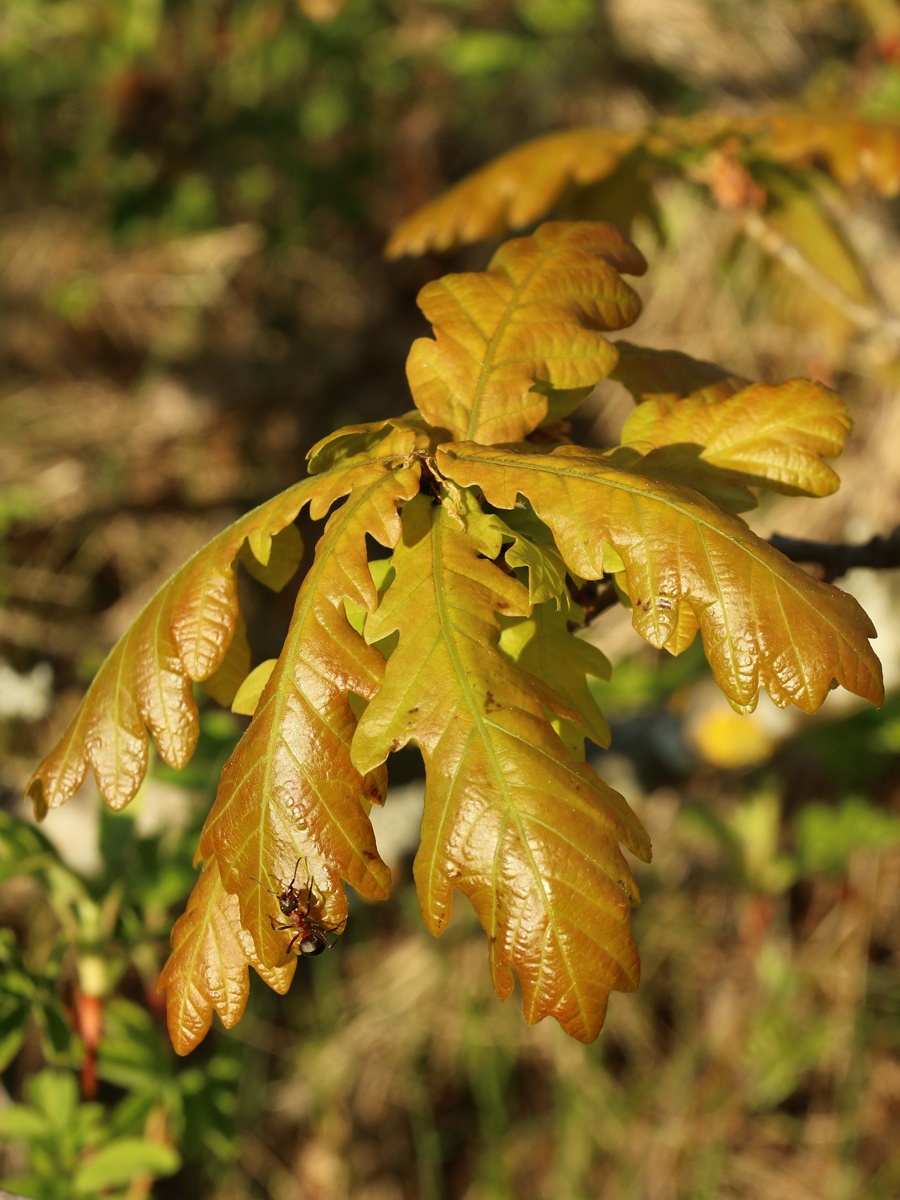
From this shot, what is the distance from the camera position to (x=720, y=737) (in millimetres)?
2209

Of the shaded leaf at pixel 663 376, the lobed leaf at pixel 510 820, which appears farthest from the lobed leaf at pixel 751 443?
the lobed leaf at pixel 510 820

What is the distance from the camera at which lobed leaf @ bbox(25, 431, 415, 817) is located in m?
1.00

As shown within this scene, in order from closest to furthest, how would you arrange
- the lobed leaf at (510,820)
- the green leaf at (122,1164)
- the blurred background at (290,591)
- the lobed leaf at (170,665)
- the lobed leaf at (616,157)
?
the lobed leaf at (510,820)
the lobed leaf at (170,665)
the green leaf at (122,1164)
the lobed leaf at (616,157)
the blurred background at (290,591)

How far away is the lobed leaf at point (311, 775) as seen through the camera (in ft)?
2.97

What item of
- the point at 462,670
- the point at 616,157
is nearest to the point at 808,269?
the point at 616,157

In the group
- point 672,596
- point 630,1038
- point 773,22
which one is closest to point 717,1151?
point 630,1038

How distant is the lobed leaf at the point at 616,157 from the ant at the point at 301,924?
129cm

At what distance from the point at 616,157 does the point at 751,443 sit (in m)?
0.99

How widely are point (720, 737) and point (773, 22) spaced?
3704 mm

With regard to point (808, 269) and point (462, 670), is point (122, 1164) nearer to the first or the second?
point (462, 670)

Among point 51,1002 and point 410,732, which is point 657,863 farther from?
point 410,732

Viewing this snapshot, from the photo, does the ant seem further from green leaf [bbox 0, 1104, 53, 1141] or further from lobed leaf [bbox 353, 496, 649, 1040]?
green leaf [bbox 0, 1104, 53, 1141]

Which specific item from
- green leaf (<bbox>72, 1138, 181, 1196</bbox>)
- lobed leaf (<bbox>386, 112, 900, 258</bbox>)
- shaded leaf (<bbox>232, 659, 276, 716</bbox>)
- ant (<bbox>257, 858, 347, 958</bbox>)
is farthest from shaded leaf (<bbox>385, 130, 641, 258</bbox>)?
green leaf (<bbox>72, 1138, 181, 1196</bbox>)

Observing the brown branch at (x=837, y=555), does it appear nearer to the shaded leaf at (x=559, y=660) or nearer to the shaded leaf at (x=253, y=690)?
the shaded leaf at (x=559, y=660)
